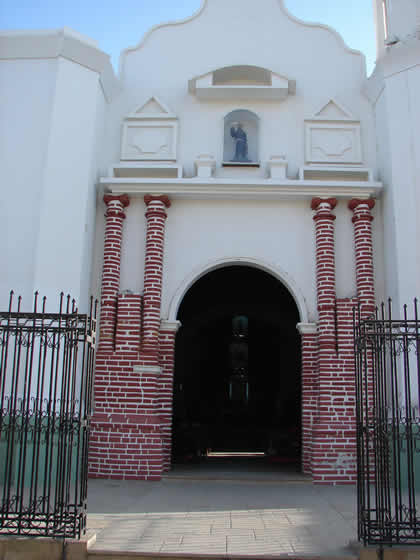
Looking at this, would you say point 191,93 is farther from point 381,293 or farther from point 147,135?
point 381,293

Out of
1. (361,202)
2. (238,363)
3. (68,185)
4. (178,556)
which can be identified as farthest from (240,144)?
(238,363)

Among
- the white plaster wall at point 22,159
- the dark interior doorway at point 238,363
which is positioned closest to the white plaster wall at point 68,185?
the white plaster wall at point 22,159

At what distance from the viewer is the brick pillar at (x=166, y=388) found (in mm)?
9008

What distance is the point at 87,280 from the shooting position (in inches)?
364

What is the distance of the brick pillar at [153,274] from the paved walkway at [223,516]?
6.30 feet

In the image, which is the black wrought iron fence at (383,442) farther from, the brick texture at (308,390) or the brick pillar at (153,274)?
the brick pillar at (153,274)

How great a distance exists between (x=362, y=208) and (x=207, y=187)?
2.49m

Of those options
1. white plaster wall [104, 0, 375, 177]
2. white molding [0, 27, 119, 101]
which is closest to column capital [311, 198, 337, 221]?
white plaster wall [104, 0, 375, 177]

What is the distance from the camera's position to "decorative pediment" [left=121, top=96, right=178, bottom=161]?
9977mm

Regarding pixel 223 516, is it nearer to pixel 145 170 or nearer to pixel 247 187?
pixel 247 187

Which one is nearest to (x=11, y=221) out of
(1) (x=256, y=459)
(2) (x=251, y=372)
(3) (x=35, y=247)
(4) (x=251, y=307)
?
(3) (x=35, y=247)

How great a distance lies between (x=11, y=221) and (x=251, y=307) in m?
7.67

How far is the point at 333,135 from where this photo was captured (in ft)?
32.8

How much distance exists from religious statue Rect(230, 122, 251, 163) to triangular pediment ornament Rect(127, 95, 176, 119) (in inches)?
42.4
